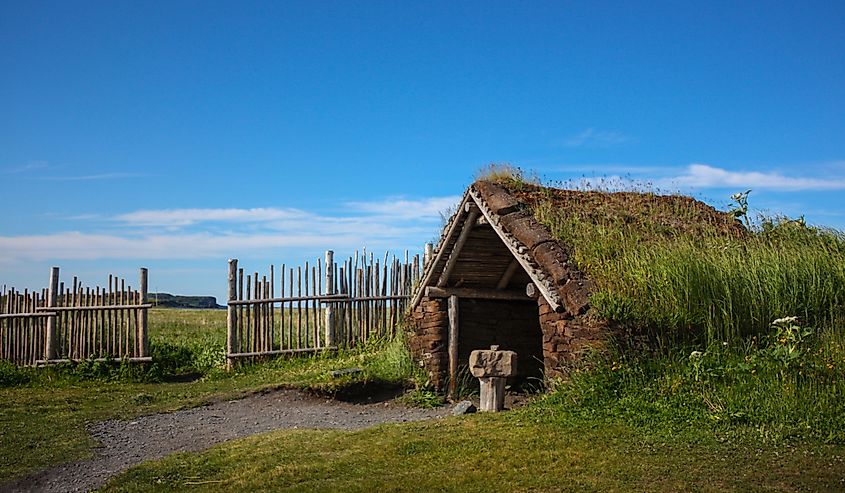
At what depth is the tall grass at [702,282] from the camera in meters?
10.1

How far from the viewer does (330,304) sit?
17.3 meters

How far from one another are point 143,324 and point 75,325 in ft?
4.77

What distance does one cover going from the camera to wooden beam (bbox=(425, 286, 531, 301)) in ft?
45.2

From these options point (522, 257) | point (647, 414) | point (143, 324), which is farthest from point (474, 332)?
point (143, 324)

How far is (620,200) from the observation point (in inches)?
559

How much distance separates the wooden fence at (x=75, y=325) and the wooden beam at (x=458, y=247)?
6.89 meters

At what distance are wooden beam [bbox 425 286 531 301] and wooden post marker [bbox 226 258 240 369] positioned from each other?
5.18m

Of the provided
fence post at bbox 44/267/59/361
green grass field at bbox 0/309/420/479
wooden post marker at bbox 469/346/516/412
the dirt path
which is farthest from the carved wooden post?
fence post at bbox 44/267/59/361

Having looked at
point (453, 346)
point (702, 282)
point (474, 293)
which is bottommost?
point (453, 346)

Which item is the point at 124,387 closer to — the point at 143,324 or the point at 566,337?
the point at 143,324

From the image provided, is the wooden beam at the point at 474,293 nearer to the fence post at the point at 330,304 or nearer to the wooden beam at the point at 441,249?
the wooden beam at the point at 441,249

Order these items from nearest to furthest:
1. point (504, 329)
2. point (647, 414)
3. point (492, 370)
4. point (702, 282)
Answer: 1. point (647, 414)
2. point (702, 282)
3. point (492, 370)
4. point (504, 329)

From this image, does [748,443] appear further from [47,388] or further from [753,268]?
[47,388]

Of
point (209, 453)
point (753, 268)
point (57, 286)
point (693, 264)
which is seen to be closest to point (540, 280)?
point (693, 264)
